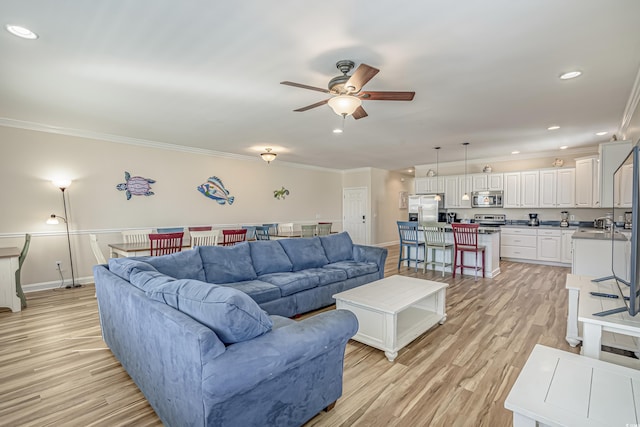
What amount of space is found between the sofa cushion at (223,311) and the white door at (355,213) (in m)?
8.05

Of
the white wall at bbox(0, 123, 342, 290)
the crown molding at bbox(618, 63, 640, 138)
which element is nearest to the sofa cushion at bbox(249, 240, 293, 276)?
the white wall at bbox(0, 123, 342, 290)

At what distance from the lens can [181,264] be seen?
2.94 meters

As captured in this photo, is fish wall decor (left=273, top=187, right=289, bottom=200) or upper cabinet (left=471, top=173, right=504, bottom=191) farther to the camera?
fish wall decor (left=273, top=187, right=289, bottom=200)

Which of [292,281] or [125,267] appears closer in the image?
[125,267]

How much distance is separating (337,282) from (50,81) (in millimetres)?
3836

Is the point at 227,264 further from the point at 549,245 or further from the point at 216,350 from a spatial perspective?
the point at 549,245

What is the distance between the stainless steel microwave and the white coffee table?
518cm

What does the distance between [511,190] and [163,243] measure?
24.8 ft

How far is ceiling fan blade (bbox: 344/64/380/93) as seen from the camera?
228 cm

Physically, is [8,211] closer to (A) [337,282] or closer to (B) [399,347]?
(A) [337,282]

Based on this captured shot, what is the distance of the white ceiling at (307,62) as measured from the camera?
199 cm

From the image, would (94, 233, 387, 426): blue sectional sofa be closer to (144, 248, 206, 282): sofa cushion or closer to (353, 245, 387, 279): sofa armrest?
(144, 248, 206, 282): sofa cushion

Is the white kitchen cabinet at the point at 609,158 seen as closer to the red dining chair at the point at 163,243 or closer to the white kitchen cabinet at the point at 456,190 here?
the white kitchen cabinet at the point at 456,190

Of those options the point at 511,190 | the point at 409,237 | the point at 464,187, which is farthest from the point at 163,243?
the point at 511,190
